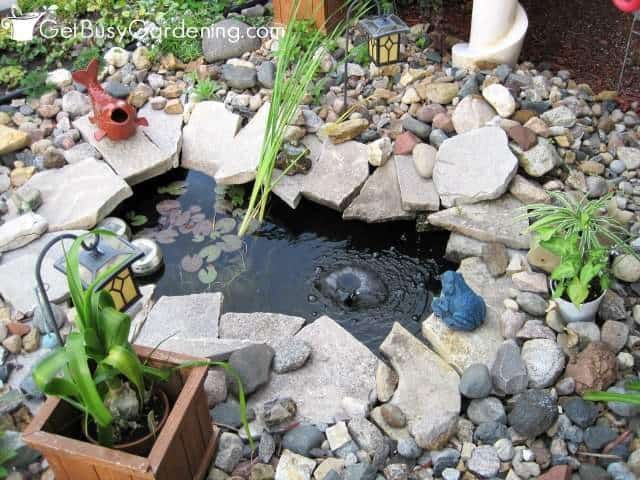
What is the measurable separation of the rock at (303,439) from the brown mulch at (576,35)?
117 inches

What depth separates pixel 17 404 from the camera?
2.80 m

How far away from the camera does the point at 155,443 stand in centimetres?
219

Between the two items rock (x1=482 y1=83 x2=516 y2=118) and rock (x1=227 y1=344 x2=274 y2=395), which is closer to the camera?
rock (x1=227 y1=344 x2=274 y2=395)

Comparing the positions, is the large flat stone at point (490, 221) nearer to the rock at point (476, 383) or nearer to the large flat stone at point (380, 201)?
the large flat stone at point (380, 201)

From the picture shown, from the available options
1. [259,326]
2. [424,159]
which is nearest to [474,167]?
[424,159]

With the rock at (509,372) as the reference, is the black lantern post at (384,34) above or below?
above

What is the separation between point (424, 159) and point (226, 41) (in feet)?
5.94

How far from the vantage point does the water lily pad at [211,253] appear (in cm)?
372

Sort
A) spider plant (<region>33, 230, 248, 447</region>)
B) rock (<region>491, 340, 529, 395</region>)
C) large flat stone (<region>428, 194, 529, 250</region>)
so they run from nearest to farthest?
spider plant (<region>33, 230, 248, 447</region>) < rock (<region>491, 340, 529, 395</region>) < large flat stone (<region>428, 194, 529, 250</region>)

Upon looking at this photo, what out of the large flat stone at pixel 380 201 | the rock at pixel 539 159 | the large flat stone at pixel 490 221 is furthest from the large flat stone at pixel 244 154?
the rock at pixel 539 159

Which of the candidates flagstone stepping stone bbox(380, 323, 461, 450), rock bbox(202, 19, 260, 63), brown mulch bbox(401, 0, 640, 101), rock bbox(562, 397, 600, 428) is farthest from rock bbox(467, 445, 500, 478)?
rock bbox(202, 19, 260, 63)

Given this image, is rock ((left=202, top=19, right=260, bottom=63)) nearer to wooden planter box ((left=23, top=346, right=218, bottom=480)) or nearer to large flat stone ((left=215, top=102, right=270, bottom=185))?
large flat stone ((left=215, top=102, right=270, bottom=185))

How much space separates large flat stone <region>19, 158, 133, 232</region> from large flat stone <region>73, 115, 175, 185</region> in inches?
3.4

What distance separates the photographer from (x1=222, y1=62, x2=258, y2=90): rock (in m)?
4.52
